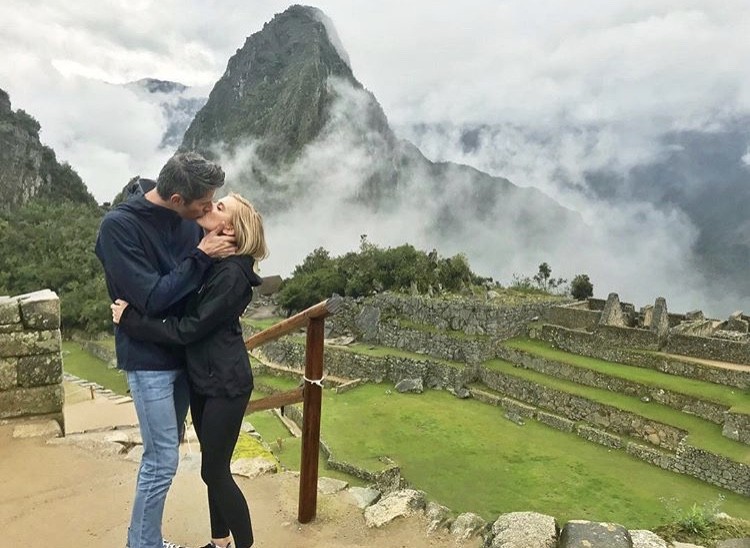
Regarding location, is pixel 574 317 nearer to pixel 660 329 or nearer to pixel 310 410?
pixel 660 329

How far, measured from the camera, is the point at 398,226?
263ft

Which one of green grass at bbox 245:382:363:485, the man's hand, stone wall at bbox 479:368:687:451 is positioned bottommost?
green grass at bbox 245:382:363:485

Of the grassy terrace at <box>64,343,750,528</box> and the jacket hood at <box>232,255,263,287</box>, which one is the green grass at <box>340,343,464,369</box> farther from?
the jacket hood at <box>232,255,263,287</box>

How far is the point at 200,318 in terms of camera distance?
2293 mm

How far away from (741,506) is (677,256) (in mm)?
53367

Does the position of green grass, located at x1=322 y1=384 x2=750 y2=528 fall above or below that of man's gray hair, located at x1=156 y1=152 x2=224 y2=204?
below

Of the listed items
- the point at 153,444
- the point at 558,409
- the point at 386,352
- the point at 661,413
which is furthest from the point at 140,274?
the point at 386,352

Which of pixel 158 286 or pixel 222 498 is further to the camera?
pixel 222 498

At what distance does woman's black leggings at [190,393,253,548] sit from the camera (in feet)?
8.04

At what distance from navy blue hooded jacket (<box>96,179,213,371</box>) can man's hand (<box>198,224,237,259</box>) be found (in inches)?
1.1

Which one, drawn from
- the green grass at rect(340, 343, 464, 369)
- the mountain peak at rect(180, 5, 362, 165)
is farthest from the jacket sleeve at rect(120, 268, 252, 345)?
the mountain peak at rect(180, 5, 362, 165)

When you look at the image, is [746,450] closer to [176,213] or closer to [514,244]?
[176,213]

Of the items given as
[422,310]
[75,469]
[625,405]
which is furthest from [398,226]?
[75,469]

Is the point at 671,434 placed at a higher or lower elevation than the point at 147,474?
lower
